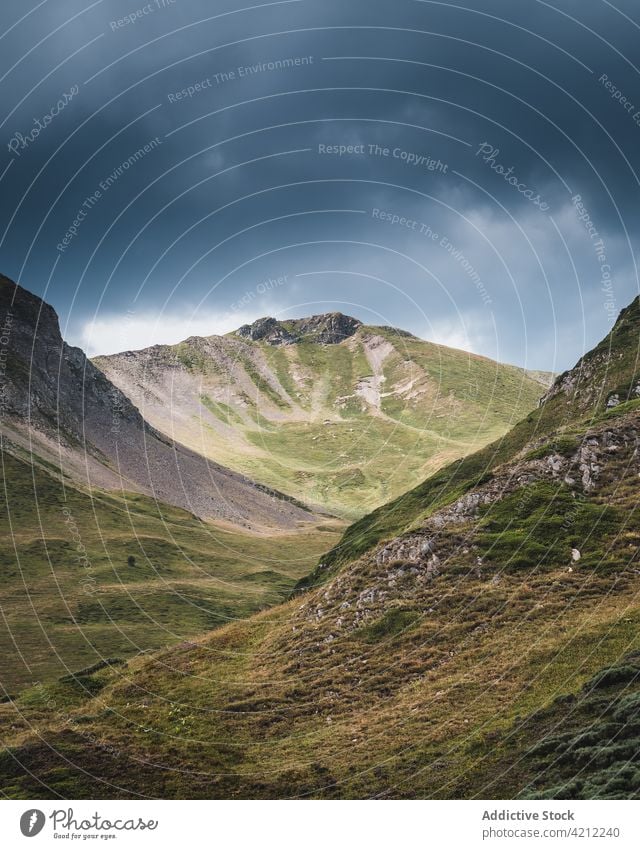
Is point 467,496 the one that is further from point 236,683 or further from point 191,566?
point 191,566

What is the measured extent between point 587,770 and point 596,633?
14.2m

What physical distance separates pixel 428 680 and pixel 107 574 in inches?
4330

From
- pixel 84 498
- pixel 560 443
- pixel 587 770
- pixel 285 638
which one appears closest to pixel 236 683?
pixel 285 638

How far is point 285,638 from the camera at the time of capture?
165 feet

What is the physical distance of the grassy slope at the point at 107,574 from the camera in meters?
94.6

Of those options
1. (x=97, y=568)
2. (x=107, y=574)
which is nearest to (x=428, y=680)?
(x=107, y=574)

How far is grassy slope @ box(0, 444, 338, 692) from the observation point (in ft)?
310

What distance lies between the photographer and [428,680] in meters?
38.1

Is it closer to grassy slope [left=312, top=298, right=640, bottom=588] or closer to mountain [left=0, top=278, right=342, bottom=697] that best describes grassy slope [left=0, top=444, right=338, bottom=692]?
mountain [left=0, top=278, right=342, bottom=697]
